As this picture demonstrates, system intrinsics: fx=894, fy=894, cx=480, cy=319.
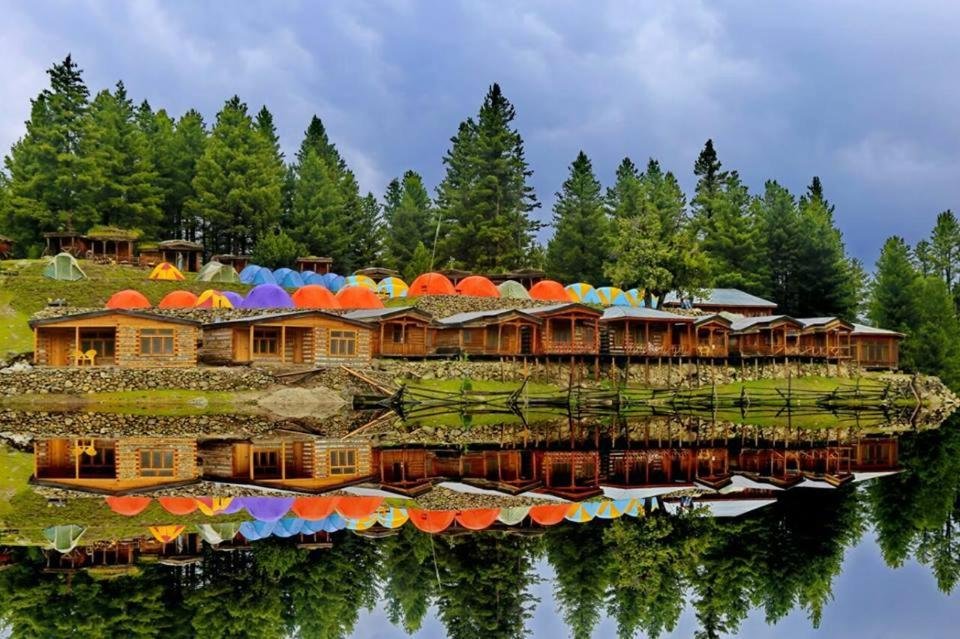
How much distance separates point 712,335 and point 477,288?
16.2 m

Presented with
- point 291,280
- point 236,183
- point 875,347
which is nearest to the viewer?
point 291,280

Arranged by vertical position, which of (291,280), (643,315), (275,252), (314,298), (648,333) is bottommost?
(648,333)

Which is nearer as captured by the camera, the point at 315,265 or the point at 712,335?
the point at 712,335

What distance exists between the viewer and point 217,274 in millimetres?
64062

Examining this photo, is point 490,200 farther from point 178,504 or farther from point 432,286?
point 178,504

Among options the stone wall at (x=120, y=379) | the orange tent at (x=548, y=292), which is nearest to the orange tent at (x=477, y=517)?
the stone wall at (x=120, y=379)

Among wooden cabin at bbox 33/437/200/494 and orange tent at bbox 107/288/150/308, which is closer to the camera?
wooden cabin at bbox 33/437/200/494

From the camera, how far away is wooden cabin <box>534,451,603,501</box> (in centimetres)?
2230

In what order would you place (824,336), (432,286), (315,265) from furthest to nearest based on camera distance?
(315,265) < (824,336) < (432,286)

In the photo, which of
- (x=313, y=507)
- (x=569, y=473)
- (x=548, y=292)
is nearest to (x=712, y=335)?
(x=548, y=292)

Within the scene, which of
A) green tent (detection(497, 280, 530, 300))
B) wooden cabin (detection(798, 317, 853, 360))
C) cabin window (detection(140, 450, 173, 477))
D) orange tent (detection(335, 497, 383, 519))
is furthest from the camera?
green tent (detection(497, 280, 530, 300))

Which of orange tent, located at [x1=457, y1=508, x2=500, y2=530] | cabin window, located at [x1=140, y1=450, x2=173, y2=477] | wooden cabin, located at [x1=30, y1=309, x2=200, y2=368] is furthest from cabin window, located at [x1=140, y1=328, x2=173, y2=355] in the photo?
orange tent, located at [x1=457, y1=508, x2=500, y2=530]

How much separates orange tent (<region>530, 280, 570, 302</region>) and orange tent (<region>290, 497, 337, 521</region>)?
45114mm

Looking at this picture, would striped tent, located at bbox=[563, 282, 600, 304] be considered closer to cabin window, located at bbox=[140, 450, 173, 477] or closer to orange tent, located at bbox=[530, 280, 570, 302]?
orange tent, located at bbox=[530, 280, 570, 302]
